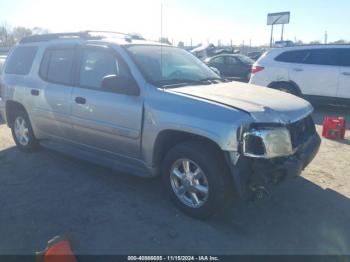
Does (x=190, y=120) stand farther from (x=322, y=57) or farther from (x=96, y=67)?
(x=322, y=57)

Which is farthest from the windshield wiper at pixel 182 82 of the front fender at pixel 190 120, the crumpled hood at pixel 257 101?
the front fender at pixel 190 120

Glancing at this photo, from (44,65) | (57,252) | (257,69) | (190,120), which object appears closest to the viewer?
(57,252)

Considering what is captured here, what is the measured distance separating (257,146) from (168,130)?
38.2 inches

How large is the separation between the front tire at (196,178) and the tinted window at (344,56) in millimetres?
6933

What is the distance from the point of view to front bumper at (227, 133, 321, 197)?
3314 millimetres

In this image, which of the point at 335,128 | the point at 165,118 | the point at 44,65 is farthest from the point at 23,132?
the point at 335,128

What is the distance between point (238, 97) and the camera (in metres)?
3.81

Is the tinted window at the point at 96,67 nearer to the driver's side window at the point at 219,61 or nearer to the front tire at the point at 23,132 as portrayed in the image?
the front tire at the point at 23,132

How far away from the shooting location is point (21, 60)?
5.88 meters

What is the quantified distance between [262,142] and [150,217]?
1.48 metres

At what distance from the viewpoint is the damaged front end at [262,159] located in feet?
10.8

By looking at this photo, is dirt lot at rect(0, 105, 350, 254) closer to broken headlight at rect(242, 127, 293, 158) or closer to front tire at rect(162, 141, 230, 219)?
front tire at rect(162, 141, 230, 219)

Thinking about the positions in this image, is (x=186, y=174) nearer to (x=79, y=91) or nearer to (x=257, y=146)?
(x=257, y=146)

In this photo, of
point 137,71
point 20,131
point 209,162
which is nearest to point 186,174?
point 209,162
